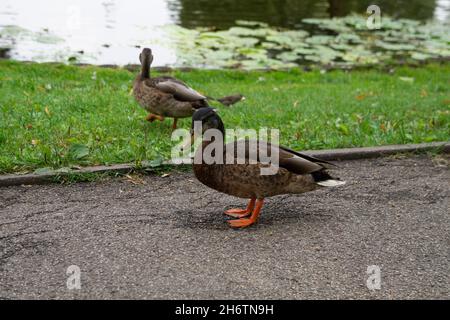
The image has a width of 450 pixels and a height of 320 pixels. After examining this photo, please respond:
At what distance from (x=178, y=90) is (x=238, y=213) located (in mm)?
2091

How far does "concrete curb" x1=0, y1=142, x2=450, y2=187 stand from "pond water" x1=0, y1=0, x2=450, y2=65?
5774 millimetres

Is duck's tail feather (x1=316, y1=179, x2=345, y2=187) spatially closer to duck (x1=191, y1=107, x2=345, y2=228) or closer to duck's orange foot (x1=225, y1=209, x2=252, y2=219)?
duck (x1=191, y1=107, x2=345, y2=228)

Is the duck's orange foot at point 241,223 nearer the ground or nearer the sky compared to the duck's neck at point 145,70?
nearer the ground

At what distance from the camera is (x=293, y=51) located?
41.0 ft

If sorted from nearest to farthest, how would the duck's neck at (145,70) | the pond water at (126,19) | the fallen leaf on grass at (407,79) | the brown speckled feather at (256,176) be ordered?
the brown speckled feather at (256,176) → the duck's neck at (145,70) → the fallen leaf on grass at (407,79) → the pond water at (126,19)

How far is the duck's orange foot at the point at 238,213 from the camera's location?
4715 millimetres

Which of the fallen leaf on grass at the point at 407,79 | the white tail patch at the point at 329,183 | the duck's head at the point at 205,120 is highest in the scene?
the duck's head at the point at 205,120

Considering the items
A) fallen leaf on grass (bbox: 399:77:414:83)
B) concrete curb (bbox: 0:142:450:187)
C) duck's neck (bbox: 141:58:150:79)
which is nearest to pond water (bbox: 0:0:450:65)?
fallen leaf on grass (bbox: 399:77:414:83)

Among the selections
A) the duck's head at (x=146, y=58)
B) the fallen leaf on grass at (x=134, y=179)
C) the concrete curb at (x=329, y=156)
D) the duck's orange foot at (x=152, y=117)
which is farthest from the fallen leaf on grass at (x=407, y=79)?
the fallen leaf on grass at (x=134, y=179)

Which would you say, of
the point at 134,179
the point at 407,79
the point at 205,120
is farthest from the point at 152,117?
the point at 407,79

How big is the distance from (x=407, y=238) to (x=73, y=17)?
11365 millimetres

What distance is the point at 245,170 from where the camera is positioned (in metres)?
4.35

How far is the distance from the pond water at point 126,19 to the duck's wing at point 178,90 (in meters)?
4.72

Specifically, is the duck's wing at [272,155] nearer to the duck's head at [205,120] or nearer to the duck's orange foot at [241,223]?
the duck's head at [205,120]
